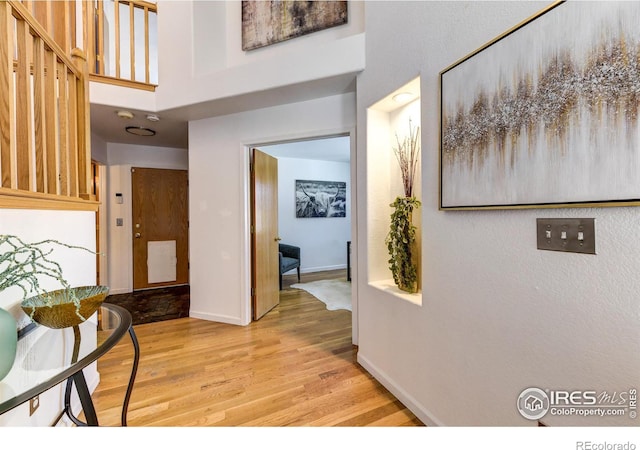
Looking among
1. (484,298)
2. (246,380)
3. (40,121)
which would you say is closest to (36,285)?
(40,121)

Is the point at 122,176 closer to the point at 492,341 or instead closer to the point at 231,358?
the point at 231,358

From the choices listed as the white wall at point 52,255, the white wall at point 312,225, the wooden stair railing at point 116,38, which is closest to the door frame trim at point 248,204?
the wooden stair railing at point 116,38

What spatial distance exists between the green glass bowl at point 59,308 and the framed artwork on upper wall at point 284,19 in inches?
104

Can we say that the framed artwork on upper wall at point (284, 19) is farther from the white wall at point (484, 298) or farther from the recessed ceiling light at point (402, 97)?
the recessed ceiling light at point (402, 97)

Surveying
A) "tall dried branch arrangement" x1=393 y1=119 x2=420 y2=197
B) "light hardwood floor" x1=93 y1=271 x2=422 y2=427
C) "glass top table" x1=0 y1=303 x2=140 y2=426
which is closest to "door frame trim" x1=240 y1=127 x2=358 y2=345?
"light hardwood floor" x1=93 y1=271 x2=422 y2=427

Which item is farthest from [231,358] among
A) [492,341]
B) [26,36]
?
[26,36]

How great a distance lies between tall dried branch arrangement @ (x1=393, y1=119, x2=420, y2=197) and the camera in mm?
1891

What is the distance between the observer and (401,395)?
1.70 metres

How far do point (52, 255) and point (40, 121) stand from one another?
2.14 ft

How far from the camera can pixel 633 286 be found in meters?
0.79

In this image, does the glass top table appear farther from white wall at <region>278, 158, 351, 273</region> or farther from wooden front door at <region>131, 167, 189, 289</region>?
white wall at <region>278, 158, 351, 273</region>

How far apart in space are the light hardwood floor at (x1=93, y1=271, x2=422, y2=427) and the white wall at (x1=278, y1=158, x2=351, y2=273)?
269cm

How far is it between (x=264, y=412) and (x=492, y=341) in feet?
4.36

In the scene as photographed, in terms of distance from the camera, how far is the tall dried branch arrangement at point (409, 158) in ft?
6.20
